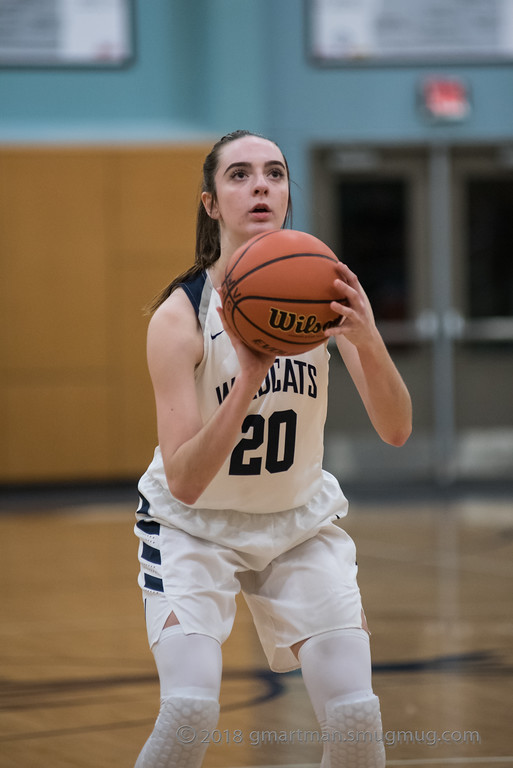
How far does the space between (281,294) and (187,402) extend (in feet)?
0.93

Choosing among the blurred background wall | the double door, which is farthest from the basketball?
the double door

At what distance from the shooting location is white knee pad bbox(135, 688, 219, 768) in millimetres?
2062

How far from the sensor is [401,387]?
2.24m

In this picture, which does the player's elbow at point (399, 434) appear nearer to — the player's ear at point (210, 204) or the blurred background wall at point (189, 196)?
the player's ear at point (210, 204)

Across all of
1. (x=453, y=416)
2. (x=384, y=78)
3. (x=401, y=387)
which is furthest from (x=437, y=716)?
(x=384, y=78)

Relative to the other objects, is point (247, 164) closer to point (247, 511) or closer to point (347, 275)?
point (347, 275)

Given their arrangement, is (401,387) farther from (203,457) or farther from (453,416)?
(453,416)

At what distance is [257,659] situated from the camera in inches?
164

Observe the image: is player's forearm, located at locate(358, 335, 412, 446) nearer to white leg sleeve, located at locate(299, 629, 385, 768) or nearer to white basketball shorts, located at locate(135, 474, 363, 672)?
white basketball shorts, located at locate(135, 474, 363, 672)

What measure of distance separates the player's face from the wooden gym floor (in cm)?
155

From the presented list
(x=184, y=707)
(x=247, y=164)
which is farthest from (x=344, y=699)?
(x=247, y=164)

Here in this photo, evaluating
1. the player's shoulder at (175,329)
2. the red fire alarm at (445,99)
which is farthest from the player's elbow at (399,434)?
the red fire alarm at (445,99)

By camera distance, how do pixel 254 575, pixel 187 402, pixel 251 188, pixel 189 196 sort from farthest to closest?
pixel 189 196, pixel 254 575, pixel 251 188, pixel 187 402

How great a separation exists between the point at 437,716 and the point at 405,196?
20.2ft
